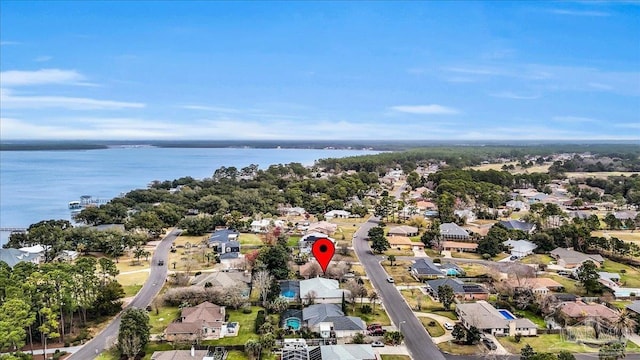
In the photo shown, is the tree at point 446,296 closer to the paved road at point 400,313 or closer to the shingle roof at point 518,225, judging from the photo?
the paved road at point 400,313

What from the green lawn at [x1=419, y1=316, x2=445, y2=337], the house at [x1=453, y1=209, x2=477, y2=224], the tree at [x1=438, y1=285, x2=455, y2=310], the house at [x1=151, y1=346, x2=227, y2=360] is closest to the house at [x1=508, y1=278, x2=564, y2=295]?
the tree at [x1=438, y1=285, x2=455, y2=310]

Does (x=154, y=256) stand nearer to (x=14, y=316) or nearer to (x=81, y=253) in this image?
(x=81, y=253)

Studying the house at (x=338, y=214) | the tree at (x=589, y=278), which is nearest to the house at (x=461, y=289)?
the tree at (x=589, y=278)

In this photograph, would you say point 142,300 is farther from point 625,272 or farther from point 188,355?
point 625,272

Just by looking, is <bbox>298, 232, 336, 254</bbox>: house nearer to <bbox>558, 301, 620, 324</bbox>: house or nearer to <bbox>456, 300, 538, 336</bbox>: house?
<bbox>456, 300, 538, 336</bbox>: house

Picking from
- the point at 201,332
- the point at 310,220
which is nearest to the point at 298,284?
the point at 201,332

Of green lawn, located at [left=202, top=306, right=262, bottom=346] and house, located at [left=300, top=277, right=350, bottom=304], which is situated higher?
house, located at [left=300, top=277, right=350, bottom=304]

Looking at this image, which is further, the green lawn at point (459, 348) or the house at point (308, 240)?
the house at point (308, 240)
